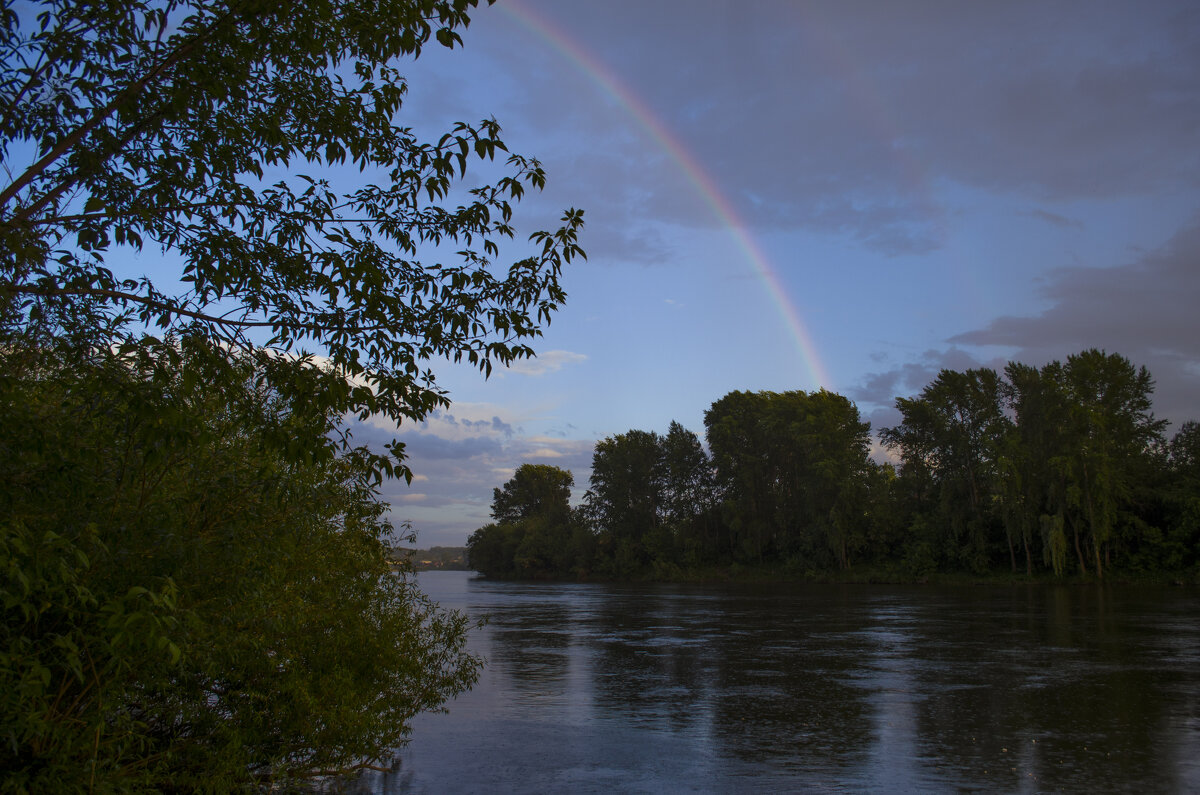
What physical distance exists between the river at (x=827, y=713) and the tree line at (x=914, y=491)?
3442 cm

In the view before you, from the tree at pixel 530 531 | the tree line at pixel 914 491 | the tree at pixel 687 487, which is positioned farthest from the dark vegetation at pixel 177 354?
the tree at pixel 530 531

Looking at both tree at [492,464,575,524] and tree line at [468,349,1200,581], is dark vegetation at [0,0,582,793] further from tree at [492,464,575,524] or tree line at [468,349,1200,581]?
tree at [492,464,575,524]

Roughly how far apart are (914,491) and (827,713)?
75006 mm

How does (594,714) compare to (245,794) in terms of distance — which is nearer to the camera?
(245,794)

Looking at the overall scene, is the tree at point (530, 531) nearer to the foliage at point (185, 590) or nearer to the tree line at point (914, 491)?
the tree line at point (914, 491)

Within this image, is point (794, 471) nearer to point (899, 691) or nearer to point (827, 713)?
point (899, 691)

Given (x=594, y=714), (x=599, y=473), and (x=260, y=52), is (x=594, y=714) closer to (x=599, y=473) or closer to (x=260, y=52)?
(x=260, y=52)

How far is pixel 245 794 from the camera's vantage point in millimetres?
9398

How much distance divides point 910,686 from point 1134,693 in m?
4.31

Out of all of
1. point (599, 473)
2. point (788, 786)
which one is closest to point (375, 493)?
point (788, 786)

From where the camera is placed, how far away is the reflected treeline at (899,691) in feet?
39.1

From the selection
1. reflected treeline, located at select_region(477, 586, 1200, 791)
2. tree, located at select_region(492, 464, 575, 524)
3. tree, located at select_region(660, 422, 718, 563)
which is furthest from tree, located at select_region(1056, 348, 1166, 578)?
tree, located at select_region(492, 464, 575, 524)

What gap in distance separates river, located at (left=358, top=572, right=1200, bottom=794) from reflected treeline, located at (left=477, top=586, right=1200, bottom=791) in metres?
0.06

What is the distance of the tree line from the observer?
63031 mm
